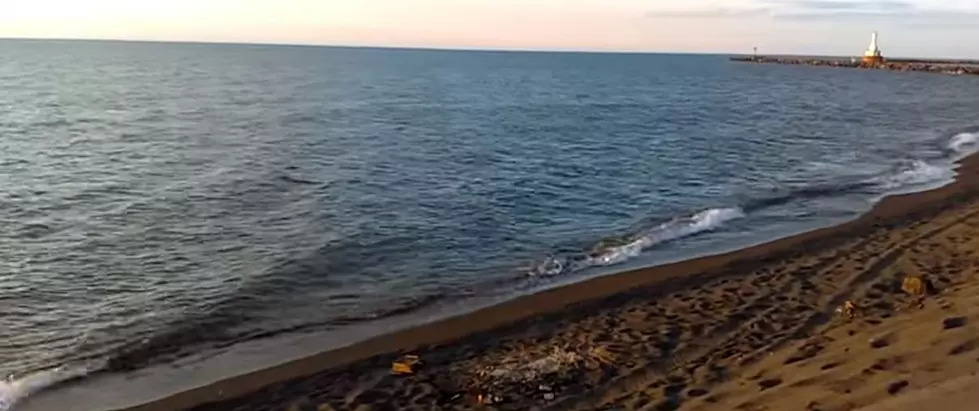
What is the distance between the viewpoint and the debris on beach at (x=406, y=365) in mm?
10047

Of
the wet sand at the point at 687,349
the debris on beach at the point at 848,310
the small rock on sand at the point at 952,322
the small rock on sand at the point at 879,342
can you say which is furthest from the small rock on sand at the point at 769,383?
the debris on beach at the point at 848,310

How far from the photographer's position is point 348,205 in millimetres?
21109

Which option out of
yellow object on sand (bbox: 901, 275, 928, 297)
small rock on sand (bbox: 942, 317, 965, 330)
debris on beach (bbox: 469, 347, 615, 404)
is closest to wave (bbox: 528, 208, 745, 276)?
debris on beach (bbox: 469, 347, 615, 404)

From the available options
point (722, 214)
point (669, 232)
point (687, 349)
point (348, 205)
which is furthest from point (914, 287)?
point (348, 205)

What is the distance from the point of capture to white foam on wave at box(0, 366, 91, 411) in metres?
9.71

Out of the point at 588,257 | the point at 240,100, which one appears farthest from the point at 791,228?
the point at 240,100

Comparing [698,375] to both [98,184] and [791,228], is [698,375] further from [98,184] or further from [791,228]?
[98,184]

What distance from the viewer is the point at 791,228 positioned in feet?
60.8

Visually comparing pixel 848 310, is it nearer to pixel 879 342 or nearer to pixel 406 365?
pixel 879 342

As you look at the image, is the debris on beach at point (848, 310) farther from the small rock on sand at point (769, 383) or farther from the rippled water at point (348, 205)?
the rippled water at point (348, 205)

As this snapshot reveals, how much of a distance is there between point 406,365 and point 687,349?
3440 millimetres

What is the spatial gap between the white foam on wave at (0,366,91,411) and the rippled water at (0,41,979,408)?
0.26ft

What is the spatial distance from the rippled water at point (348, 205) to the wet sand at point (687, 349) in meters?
1.64

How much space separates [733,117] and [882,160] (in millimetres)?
22077
